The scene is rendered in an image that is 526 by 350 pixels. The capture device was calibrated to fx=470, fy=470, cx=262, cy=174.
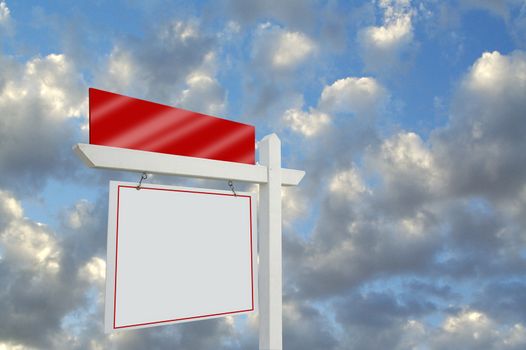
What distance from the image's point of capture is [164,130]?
14.8ft

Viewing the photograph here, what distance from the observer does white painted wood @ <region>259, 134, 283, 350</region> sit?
194 inches

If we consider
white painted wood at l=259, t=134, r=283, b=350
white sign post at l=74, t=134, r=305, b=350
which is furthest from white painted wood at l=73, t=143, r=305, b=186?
white painted wood at l=259, t=134, r=283, b=350

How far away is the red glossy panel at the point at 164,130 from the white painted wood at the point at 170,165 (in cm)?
9

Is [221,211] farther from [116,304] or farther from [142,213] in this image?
[116,304]

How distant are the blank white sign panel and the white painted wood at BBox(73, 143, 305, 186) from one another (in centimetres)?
17

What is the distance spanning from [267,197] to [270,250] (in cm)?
56

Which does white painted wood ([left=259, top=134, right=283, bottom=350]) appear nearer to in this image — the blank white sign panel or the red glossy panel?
the blank white sign panel

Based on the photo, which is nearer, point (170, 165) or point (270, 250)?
point (170, 165)

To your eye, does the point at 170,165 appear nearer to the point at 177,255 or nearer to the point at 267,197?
the point at 177,255

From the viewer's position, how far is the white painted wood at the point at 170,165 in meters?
4.03

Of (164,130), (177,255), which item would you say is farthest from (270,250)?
(164,130)

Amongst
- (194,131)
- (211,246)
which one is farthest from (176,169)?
(211,246)

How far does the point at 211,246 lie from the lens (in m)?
4.70

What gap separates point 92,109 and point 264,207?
203cm
